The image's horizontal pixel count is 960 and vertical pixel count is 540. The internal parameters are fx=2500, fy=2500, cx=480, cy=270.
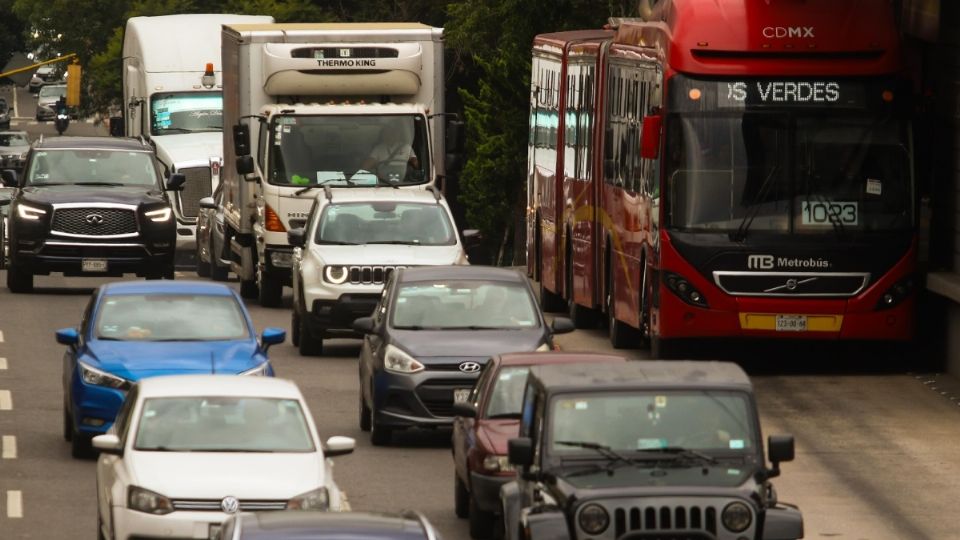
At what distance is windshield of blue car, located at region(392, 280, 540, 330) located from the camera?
21.5 meters

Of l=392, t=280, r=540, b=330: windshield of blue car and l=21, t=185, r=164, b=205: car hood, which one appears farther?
l=21, t=185, r=164, b=205: car hood

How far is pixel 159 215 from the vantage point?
35.7 metres

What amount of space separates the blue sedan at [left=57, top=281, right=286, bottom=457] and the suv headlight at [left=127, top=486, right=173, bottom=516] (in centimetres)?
515

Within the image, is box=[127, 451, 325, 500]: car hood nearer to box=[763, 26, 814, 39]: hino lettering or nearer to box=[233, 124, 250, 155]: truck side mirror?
box=[763, 26, 814, 39]: hino lettering

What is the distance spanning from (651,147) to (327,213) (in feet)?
19.3

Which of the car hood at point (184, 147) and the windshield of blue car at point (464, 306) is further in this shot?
the car hood at point (184, 147)

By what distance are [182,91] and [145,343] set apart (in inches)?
1097

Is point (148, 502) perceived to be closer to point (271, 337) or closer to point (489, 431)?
point (489, 431)

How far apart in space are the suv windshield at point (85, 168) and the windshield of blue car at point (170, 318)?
16.0 m

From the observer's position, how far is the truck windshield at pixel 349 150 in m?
32.6

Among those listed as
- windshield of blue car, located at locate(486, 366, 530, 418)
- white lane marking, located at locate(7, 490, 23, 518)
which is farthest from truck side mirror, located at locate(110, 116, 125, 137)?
windshield of blue car, located at locate(486, 366, 530, 418)

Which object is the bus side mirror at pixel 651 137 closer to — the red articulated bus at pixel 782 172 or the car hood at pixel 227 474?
the red articulated bus at pixel 782 172

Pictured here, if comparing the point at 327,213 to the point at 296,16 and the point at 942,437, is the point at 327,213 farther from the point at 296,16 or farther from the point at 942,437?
the point at 296,16

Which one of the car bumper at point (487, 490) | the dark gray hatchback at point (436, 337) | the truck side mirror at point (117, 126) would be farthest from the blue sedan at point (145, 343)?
the truck side mirror at point (117, 126)
